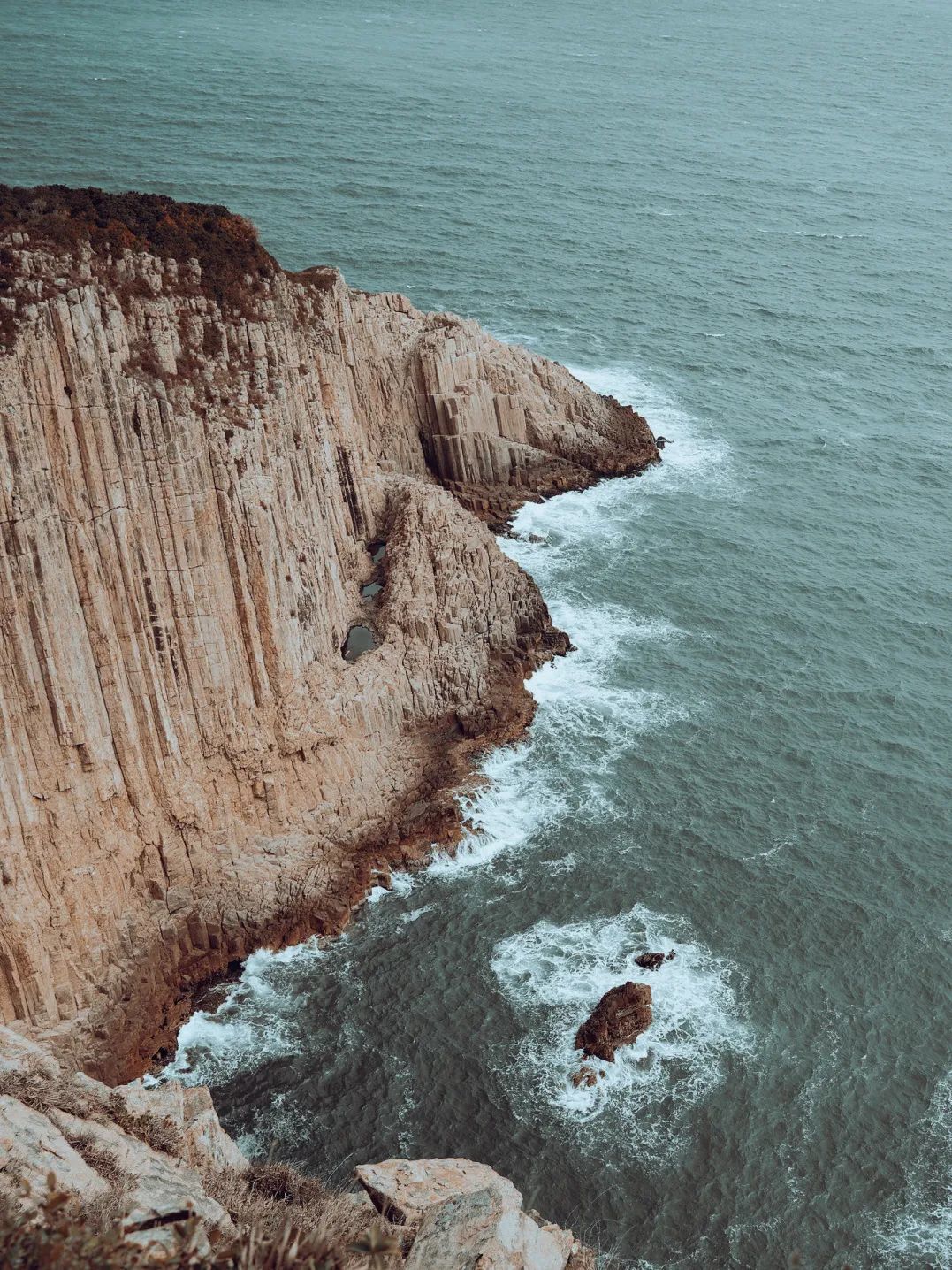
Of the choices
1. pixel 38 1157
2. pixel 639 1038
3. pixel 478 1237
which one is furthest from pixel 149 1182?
pixel 639 1038

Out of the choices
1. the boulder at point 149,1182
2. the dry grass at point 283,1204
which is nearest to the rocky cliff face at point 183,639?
the dry grass at point 283,1204

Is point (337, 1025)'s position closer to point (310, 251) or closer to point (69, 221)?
point (69, 221)

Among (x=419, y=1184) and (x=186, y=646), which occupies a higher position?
(x=186, y=646)

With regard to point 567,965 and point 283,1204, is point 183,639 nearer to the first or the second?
point 567,965

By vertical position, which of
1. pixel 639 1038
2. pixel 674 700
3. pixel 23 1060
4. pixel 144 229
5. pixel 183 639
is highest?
pixel 144 229

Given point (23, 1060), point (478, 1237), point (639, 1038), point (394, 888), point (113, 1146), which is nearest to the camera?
point (478, 1237)
